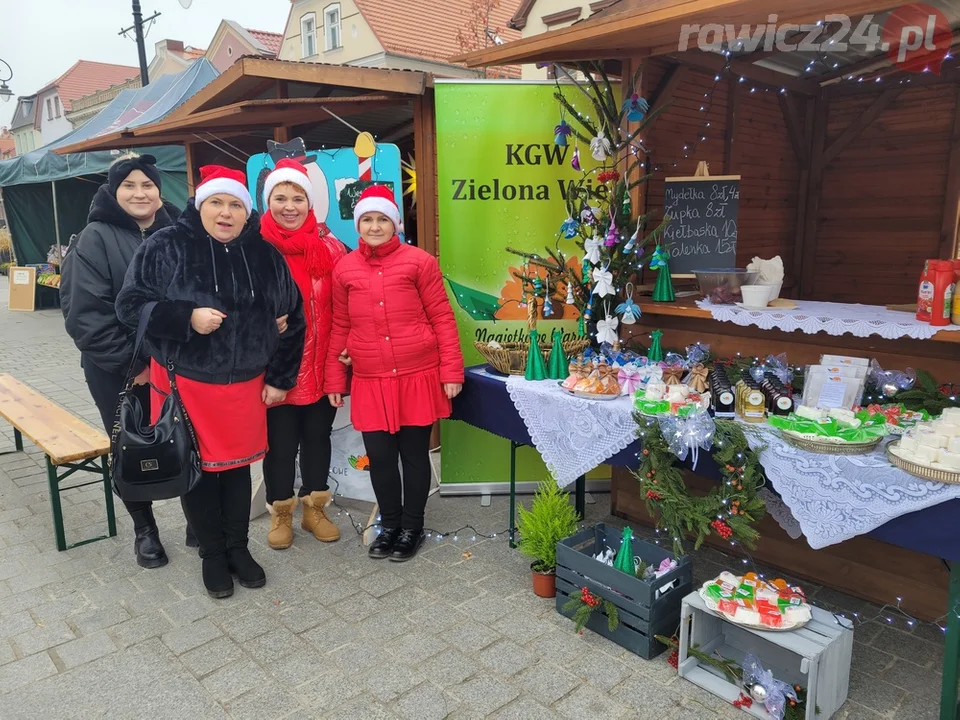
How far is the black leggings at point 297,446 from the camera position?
11.4ft

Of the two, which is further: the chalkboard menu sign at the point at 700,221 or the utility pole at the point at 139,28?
the utility pole at the point at 139,28

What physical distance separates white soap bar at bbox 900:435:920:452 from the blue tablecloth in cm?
20

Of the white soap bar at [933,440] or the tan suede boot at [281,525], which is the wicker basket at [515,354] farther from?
the white soap bar at [933,440]

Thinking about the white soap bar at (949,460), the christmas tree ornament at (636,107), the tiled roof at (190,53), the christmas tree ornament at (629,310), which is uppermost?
the tiled roof at (190,53)

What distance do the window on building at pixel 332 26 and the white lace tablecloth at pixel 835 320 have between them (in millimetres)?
18169

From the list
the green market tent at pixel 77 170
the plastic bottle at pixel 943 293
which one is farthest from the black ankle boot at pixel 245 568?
the green market tent at pixel 77 170

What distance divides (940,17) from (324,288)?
10.2ft

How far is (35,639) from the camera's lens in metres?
2.86

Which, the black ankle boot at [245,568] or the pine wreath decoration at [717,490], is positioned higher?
the pine wreath decoration at [717,490]

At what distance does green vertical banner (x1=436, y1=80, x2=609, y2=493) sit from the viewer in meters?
3.79

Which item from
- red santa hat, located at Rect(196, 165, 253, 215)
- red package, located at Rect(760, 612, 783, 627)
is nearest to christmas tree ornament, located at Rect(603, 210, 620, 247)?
red santa hat, located at Rect(196, 165, 253, 215)

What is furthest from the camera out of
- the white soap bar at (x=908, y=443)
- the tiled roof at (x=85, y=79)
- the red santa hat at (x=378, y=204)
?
the tiled roof at (x=85, y=79)

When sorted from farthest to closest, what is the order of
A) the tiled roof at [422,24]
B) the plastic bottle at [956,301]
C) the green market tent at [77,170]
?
the tiled roof at [422,24], the green market tent at [77,170], the plastic bottle at [956,301]

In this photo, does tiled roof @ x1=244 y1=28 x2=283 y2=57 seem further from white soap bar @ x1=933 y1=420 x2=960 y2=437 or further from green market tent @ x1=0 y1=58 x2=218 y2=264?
white soap bar @ x1=933 y1=420 x2=960 y2=437
